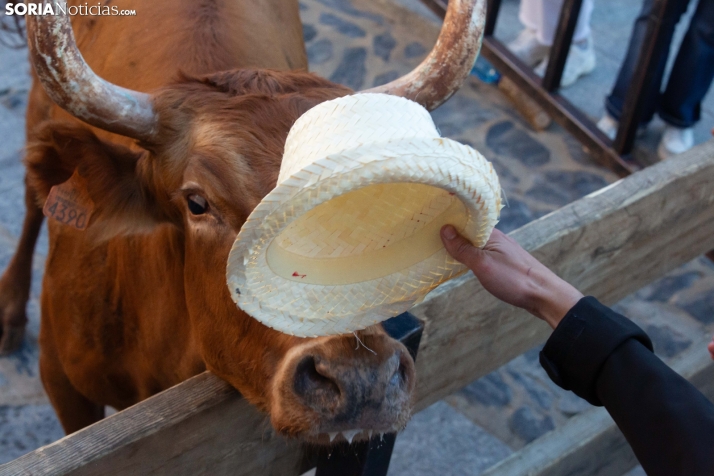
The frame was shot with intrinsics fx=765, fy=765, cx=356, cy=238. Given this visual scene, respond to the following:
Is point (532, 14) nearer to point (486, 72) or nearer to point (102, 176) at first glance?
point (486, 72)

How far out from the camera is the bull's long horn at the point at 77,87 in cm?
189

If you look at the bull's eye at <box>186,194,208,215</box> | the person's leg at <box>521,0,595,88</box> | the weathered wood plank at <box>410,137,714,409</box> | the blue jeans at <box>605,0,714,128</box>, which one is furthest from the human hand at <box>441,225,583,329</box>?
the person's leg at <box>521,0,595,88</box>

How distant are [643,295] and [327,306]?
12.1ft

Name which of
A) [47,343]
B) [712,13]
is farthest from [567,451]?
[712,13]

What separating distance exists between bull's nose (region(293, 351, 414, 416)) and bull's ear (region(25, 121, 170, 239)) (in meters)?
0.87

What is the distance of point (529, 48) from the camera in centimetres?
656

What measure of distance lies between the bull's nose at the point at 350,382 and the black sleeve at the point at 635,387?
14.6 inches

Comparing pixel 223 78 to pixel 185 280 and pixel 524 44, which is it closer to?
pixel 185 280

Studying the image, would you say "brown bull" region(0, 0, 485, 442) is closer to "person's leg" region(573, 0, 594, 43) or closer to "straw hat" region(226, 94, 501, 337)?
"straw hat" region(226, 94, 501, 337)

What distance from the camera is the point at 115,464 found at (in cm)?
159

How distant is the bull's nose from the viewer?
66.7 inches

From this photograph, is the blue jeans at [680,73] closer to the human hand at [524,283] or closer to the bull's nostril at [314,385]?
the human hand at [524,283]

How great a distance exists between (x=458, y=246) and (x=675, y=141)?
14.4ft

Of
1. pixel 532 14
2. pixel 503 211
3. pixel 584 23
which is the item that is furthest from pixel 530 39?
pixel 503 211
